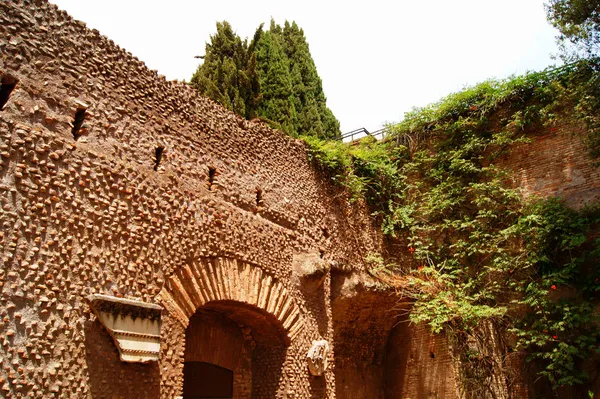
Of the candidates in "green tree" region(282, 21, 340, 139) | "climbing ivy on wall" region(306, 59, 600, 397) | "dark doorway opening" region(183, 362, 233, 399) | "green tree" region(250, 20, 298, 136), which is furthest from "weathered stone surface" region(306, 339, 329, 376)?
"green tree" region(282, 21, 340, 139)

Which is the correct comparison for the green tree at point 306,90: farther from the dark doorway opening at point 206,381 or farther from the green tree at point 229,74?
the dark doorway opening at point 206,381

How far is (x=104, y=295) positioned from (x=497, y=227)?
25.4 ft

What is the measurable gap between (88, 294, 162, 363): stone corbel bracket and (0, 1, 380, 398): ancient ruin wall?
110 mm

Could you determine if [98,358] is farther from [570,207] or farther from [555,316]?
[570,207]

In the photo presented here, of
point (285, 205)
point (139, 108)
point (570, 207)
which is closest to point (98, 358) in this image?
point (139, 108)

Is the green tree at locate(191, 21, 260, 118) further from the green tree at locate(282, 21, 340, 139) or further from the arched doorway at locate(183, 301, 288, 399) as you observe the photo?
the arched doorway at locate(183, 301, 288, 399)

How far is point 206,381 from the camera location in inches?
303

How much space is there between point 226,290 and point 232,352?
1506 mm

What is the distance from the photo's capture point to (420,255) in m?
11.1

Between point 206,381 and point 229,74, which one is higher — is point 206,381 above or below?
below

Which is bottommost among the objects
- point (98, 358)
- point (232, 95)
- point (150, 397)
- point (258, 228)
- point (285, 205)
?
point (150, 397)

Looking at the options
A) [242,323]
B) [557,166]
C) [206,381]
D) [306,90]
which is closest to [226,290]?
[242,323]

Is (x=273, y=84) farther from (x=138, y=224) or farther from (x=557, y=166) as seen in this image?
(x=138, y=224)

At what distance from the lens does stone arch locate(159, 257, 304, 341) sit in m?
6.28
